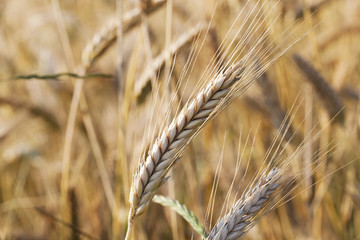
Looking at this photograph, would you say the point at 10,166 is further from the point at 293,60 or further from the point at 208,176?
the point at 293,60

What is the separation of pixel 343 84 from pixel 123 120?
64 cm

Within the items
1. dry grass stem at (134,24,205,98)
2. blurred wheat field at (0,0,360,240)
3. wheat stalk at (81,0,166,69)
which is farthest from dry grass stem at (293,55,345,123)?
wheat stalk at (81,0,166,69)

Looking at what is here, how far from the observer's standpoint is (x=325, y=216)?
1335 millimetres

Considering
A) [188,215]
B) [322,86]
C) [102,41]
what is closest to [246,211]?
[188,215]

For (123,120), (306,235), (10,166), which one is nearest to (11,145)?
(10,166)

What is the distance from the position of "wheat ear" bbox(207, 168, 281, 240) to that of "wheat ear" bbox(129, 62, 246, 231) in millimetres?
103

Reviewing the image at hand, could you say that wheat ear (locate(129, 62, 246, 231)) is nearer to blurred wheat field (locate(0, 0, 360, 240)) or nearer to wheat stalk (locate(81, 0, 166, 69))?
blurred wheat field (locate(0, 0, 360, 240))

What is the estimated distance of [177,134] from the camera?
1.80ft

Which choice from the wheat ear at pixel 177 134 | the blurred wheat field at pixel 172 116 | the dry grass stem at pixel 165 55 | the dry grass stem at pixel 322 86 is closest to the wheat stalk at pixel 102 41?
the blurred wheat field at pixel 172 116

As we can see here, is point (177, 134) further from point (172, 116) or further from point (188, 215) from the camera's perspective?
point (172, 116)

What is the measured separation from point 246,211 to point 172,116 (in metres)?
0.61

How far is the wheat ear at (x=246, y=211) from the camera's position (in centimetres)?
58

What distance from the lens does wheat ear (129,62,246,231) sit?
0.54 metres

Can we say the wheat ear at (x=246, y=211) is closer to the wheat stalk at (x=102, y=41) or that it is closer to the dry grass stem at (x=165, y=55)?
the dry grass stem at (x=165, y=55)
